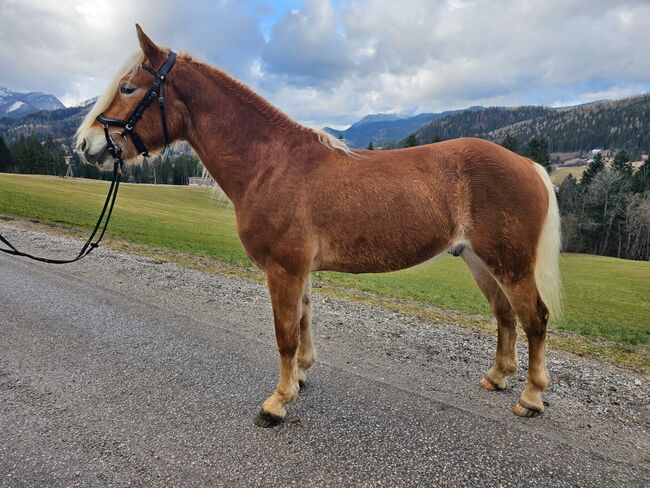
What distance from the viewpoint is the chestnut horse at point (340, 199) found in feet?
10.9

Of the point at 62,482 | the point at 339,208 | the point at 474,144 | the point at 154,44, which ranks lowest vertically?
the point at 62,482

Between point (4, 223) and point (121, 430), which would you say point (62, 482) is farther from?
point (4, 223)

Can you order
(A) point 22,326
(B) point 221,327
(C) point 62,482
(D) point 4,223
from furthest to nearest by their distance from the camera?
(D) point 4,223 → (B) point 221,327 → (A) point 22,326 → (C) point 62,482

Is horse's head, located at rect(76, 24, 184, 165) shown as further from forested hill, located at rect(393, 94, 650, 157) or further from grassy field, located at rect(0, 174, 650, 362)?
forested hill, located at rect(393, 94, 650, 157)

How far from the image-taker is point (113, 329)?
5.34 meters

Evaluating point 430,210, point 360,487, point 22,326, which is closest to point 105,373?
point 22,326

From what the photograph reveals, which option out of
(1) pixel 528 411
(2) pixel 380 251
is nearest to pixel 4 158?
(2) pixel 380 251

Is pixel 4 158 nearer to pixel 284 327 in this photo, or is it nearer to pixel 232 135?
pixel 232 135

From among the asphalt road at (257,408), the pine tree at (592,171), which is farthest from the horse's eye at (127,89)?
the pine tree at (592,171)

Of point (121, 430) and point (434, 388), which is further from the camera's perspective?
point (434, 388)

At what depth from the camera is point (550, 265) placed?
351 cm

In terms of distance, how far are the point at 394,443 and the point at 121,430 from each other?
242 centimetres

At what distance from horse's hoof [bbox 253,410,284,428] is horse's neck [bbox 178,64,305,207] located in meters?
2.12

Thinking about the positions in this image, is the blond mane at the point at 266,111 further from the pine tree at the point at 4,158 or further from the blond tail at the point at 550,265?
the pine tree at the point at 4,158
